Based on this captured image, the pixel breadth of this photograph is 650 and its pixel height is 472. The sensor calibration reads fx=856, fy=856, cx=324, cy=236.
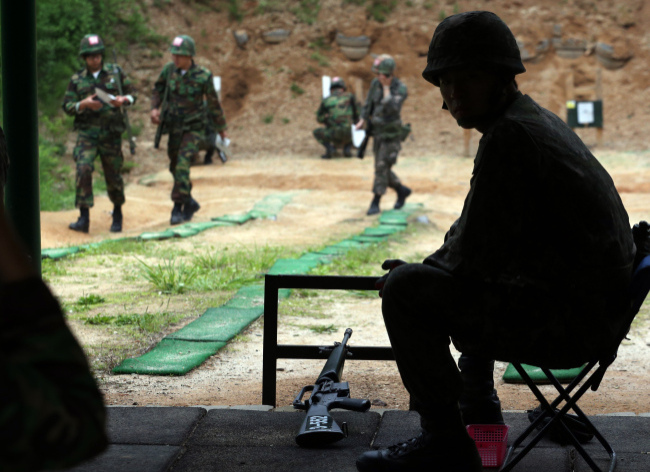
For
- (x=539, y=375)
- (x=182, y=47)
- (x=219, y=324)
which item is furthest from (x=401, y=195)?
(x=539, y=375)

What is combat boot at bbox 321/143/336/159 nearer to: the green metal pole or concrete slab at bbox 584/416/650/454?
the green metal pole

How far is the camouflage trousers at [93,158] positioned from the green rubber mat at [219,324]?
182 inches

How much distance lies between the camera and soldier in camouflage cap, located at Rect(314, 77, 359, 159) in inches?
707

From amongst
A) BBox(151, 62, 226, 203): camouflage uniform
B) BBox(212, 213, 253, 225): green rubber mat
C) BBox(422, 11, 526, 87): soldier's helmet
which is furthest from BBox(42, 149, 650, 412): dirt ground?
BBox(422, 11, 526, 87): soldier's helmet

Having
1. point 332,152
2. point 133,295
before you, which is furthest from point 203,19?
point 133,295

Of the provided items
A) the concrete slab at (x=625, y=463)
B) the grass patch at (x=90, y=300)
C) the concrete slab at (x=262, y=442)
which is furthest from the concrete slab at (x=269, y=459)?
the grass patch at (x=90, y=300)

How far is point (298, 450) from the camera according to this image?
2.76m

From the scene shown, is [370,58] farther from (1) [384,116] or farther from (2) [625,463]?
(2) [625,463]

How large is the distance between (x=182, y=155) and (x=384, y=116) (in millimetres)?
2705

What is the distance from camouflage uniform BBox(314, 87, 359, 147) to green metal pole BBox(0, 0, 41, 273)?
14789 millimetres

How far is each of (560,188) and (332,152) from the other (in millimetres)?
16186

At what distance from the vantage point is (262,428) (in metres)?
2.98

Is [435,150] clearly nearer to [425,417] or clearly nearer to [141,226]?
[141,226]

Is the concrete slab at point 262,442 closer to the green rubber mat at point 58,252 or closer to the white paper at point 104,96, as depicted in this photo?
the green rubber mat at point 58,252
